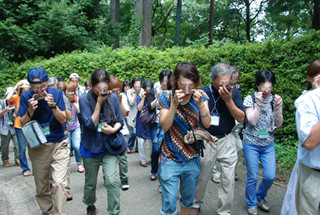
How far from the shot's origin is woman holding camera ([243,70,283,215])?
393 cm

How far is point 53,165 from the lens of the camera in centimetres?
371

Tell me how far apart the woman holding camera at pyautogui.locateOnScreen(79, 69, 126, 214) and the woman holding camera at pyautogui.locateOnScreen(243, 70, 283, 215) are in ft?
6.53

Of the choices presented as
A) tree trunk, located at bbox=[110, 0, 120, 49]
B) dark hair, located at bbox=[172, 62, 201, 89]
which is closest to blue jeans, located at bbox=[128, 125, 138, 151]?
dark hair, located at bbox=[172, 62, 201, 89]

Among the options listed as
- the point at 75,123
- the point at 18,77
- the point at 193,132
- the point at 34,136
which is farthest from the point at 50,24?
the point at 193,132

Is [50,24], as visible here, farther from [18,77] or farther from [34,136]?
[34,136]

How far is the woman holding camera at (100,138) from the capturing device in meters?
3.47

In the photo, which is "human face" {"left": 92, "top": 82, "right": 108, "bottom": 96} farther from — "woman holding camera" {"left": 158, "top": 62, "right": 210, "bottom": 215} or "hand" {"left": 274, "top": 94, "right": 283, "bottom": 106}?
"hand" {"left": 274, "top": 94, "right": 283, "bottom": 106}

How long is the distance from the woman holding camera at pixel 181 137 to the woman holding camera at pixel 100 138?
3.04 ft

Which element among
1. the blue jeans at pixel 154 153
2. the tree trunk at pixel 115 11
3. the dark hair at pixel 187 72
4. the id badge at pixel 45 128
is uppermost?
the tree trunk at pixel 115 11

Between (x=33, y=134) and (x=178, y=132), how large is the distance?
199cm

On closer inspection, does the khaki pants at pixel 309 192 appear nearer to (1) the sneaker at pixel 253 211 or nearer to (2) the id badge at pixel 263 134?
(2) the id badge at pixel 263 134

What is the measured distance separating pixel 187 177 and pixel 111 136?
129 centimetres

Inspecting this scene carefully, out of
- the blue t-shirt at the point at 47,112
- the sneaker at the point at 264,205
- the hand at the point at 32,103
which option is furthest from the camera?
the sneaker at the point at 264,205

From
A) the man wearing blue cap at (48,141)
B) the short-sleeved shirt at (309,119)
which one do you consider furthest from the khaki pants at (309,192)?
the man wearing blue cap at (48,141)
